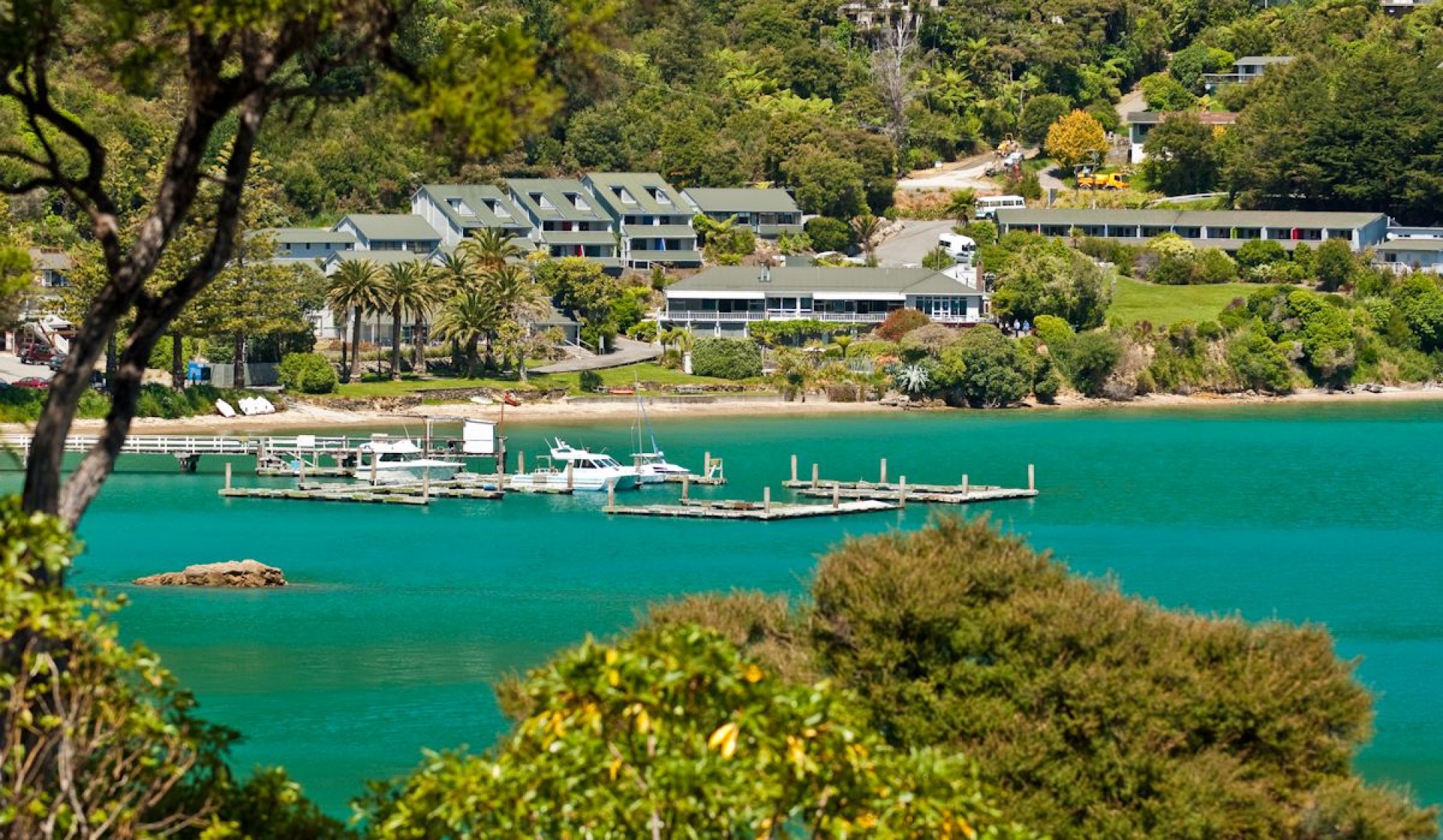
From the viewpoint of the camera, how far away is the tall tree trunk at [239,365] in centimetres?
9794

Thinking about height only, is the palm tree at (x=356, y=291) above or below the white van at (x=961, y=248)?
below

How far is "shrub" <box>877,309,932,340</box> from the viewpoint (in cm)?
11350

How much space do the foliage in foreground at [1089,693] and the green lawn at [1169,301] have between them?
297 ft

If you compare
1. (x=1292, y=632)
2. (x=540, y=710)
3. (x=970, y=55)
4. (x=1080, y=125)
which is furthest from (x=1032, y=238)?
(x=540, y=710)

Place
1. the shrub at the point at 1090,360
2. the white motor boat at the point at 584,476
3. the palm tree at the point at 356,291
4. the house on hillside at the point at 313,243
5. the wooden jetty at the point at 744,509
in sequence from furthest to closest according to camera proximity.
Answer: the house on hillside at the point at 313,243 < the shrub at the point at 1090,360 < the palm tree at the point at 356,291 < the white motor boat at the point at 584,476 < the wooden jetty at the point at 744,509

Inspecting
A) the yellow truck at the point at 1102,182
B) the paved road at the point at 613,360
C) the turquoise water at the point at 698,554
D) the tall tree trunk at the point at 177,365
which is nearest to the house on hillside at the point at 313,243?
the paved road at the point at 613,360

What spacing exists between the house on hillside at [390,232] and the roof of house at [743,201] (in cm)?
1960

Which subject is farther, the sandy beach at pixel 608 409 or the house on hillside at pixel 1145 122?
the house on hillside at pixel 1145 122

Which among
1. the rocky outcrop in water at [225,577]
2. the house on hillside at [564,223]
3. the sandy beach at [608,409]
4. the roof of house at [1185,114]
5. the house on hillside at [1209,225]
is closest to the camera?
the rocky outcrop in water at [225,577]

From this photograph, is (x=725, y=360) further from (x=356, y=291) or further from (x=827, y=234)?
(x=827, y=234)

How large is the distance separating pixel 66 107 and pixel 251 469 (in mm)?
41683

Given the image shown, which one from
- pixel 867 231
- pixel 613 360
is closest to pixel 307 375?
pixel 613 360

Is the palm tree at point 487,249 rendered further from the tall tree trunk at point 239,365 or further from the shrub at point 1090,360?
the shrub at point 1090,360

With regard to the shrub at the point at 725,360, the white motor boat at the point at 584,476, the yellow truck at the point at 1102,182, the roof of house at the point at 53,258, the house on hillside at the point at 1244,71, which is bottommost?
the white motor boat at the point at 584,476
